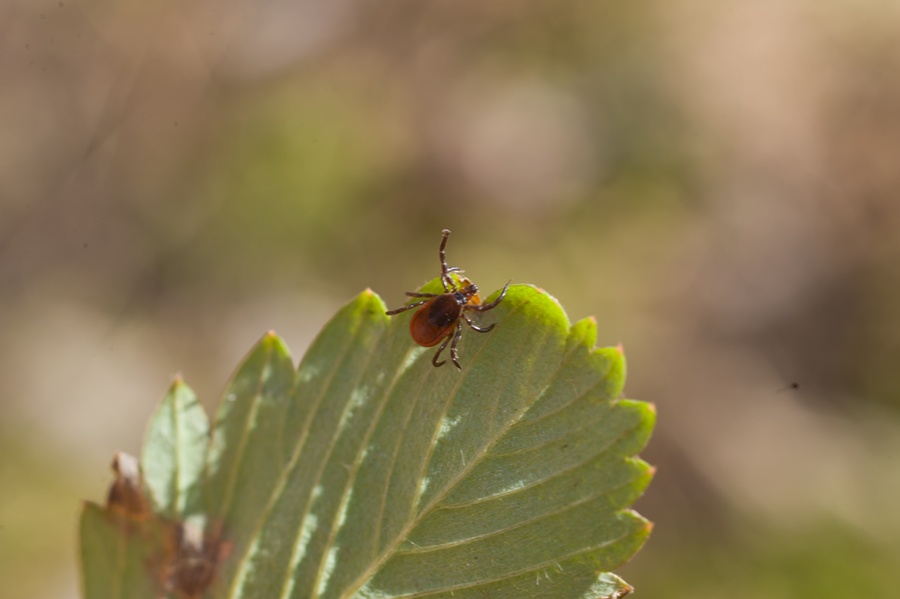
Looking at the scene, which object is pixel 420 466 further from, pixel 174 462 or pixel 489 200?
pixel 489 200

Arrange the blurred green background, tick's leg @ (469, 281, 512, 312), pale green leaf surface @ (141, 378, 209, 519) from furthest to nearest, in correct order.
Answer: the blurred green background, pale green leaf surface @ (141, 378, 209, 519), tick's leg @ (469, 281, 512, 312)

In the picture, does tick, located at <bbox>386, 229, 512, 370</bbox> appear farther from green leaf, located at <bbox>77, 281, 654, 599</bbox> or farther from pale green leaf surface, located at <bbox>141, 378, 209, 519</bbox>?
pale green leaf surface, located at <bbox>141, 378, 209, 519</bbox>

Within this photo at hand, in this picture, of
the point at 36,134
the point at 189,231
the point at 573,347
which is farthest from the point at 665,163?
the point at 36,134

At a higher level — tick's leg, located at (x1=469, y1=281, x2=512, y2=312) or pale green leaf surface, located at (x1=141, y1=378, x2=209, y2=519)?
tick's leg, located at (x1=469, y1=281, x2=512, y2=312)

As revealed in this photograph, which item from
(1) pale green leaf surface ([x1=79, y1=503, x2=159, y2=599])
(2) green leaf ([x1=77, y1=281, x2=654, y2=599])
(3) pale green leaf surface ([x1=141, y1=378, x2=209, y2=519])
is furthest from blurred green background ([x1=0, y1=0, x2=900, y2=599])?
(2) green leaf ([x1=77, y1=281, x2=654, y2=599])

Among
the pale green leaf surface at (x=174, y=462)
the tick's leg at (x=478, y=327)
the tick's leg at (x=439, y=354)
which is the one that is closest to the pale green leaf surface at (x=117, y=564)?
the pale green leaf surface at (x=174, y=462)

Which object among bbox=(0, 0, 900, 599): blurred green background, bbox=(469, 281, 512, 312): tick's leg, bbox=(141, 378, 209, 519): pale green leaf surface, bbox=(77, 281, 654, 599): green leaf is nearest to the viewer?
bbox=(77, 281, 654, 599): green leaf

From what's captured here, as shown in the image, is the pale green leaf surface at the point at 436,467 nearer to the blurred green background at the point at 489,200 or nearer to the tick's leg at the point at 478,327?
the tick's leg at the point at 478,327

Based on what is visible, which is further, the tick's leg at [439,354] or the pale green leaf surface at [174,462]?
the pale green leaf surface at [174,462]
